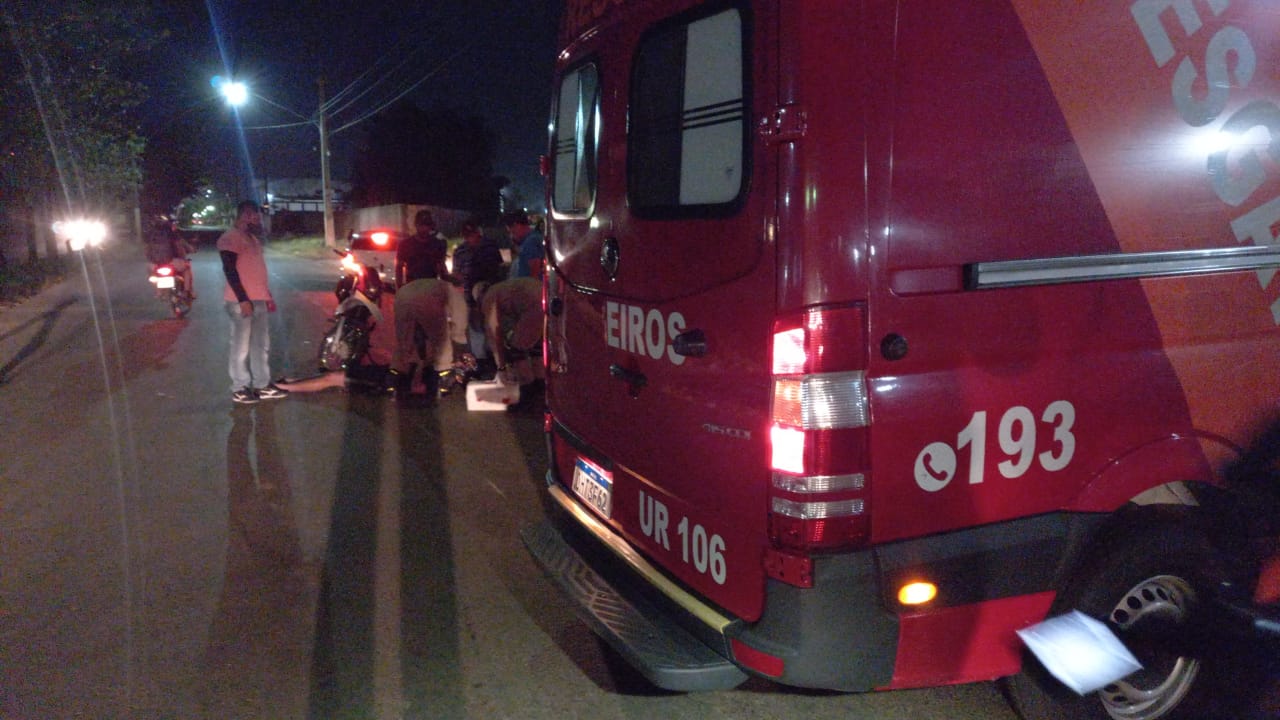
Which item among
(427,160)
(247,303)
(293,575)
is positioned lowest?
(293,575)

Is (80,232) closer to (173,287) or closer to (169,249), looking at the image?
(169,249)

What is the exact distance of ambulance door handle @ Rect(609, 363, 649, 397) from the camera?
344 cm

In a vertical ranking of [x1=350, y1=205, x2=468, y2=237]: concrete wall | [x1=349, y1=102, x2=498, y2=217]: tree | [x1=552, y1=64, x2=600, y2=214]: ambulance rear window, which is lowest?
[x1=552, y1=64, x2=600, y2=214]: ambulance rear window

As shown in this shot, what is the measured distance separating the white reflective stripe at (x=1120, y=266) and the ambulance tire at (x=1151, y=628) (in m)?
0.86

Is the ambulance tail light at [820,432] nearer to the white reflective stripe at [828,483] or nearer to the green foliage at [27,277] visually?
the white reflective stripe at [828,483]

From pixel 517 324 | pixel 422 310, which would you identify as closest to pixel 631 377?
pixel 517 324

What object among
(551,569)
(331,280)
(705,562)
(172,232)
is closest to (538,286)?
(551,569)

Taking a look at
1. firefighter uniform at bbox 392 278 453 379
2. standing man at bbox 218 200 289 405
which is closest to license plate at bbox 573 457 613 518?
firefighter uniform at bbox 392 278 453 379

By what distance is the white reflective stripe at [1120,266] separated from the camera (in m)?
2.79

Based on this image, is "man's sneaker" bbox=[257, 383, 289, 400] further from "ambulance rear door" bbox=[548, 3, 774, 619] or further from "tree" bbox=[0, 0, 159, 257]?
"tree" bbox=[0, 0, 159, 257]

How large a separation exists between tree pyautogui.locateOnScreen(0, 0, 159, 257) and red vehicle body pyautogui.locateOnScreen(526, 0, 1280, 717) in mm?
16706

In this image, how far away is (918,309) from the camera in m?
2.70

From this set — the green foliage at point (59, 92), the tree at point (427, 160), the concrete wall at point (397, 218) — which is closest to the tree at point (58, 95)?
the green foliage at point (59, 92)

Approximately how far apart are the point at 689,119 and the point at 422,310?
6075 millimetres
